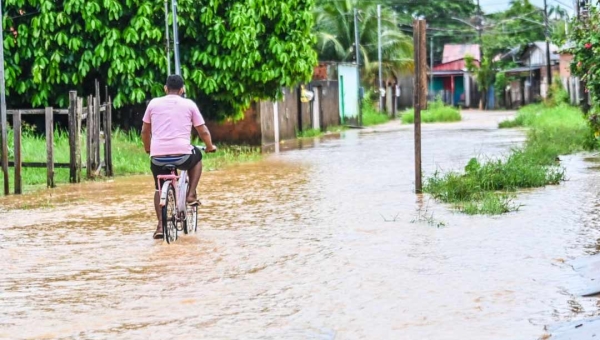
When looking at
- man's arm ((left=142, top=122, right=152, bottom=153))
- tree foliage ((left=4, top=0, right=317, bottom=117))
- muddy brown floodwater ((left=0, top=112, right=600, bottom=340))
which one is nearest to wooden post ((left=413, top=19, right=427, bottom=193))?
muddy brown floodwater ((left=0, top=112, right=600, bottom=340))

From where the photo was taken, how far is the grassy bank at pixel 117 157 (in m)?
18.5

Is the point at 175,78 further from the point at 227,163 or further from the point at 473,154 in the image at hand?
the point at 473,154

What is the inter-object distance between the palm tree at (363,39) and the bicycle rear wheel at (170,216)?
38.4 meters

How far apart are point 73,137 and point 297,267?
9528mm

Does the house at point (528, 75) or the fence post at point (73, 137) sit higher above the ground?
the house at point (528, 75)

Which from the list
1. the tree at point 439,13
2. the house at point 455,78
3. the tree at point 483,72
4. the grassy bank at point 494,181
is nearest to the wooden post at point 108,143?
the grassy bank at point 494,181

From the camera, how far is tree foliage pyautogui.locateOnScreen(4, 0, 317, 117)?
24188 millimetres

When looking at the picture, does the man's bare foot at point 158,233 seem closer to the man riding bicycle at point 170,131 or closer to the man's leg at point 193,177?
the man riding bicycle at point 170,131

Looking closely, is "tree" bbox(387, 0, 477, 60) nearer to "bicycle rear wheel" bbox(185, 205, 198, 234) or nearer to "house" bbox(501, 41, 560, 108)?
"house" bbox(501, 41, 560, 108)

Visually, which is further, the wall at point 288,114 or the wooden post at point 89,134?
the wall at point 288,114

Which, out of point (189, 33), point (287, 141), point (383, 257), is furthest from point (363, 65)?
point (383, 257)

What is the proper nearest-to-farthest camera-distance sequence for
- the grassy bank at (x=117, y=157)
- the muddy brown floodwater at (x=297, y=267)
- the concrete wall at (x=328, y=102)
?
the muddy brown floodwater at (x=297, y=267)
the grassy bank at (x=117, y=157)
the concrete wall at (x=328, y=102)

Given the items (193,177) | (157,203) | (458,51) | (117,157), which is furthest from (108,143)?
(458,51)

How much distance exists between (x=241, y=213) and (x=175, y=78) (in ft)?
9.58
